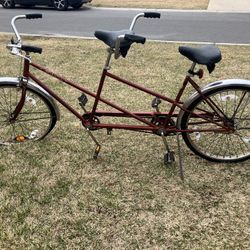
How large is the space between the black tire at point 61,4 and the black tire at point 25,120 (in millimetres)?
11331

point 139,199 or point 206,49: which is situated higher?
point 206,49

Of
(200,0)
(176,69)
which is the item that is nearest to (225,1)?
(200,0)

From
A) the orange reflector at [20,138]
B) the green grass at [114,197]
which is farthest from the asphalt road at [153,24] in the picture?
the orange reflector at [20,138]

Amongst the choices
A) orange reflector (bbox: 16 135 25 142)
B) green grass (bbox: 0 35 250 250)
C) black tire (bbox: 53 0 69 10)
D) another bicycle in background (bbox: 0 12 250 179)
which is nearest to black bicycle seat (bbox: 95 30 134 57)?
another bicycle in background (bbox: 0 12 250 179)

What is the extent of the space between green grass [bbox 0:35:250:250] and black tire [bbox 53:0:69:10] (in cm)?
1145

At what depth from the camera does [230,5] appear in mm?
16688

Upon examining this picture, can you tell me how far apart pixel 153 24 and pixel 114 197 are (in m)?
9.38

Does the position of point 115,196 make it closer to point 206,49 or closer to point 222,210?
point 222,210

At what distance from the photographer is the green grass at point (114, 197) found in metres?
2.98

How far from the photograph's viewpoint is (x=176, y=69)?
22.3 ft

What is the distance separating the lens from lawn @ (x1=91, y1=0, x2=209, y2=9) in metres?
16.4

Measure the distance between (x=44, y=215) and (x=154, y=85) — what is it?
132 inches

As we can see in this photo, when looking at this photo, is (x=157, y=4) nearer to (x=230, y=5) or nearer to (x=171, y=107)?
(x=230, y=5)

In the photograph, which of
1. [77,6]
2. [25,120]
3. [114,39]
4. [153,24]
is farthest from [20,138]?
[77,6]
